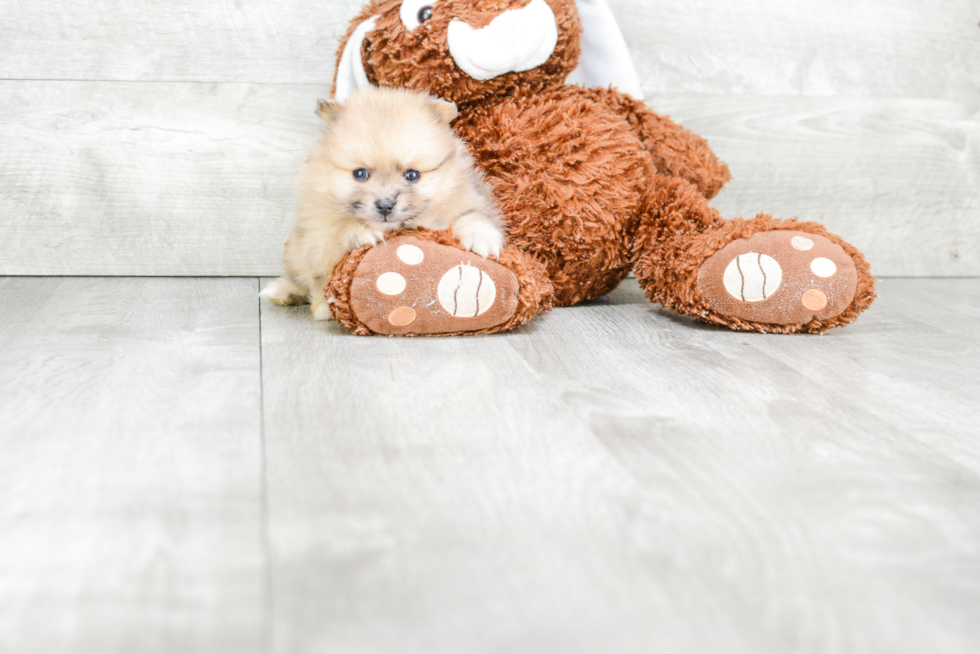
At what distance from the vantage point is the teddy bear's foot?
3.97 ft

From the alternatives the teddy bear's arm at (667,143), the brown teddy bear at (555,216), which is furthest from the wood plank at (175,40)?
the teddy bear's arm at (667,143)

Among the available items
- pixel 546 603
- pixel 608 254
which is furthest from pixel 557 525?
pixel 608 254

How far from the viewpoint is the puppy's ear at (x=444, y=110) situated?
1269 mm

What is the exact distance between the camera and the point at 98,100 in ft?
5.30

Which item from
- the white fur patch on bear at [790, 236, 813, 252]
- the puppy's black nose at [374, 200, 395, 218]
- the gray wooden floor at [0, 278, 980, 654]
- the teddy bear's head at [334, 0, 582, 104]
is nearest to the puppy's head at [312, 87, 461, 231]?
the puppy's black nose at [374, 200, 395, 218]

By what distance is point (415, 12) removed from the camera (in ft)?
4.33


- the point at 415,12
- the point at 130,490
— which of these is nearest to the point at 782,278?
the point at 415,12

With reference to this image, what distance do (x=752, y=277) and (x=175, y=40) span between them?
3.97 ft

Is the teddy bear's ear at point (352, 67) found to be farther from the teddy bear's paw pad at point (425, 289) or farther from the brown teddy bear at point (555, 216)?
the teddy bear's paw pad at point (425, 289)

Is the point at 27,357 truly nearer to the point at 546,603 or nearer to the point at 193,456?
the point at 193,456

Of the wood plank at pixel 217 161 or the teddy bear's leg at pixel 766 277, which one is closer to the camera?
the teddy bear's leg at pixel 766 277

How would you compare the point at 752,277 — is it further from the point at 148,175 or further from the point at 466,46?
the point at 148,175

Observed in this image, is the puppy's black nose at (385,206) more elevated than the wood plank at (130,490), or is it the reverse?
the puppy's black nose at (385,206)

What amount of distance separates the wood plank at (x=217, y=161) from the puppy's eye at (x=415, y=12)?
416 millimetres
